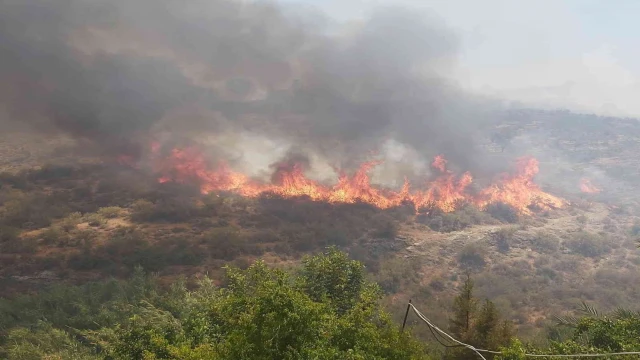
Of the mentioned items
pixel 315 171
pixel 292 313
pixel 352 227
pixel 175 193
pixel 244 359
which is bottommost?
pixel 244 359

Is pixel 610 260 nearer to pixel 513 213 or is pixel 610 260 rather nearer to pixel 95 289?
pixel 513 213

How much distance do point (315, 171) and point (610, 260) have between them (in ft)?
342

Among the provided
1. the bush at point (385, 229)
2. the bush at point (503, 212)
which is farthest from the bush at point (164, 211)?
the bush at point (503, 212)

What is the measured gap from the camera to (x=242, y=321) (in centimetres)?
A: 2289

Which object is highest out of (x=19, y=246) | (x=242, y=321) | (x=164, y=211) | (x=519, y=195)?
(x=519, y=195)

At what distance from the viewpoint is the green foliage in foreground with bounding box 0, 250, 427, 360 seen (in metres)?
20.8

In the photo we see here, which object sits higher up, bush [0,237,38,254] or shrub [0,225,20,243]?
shrub [0,225,20,243]

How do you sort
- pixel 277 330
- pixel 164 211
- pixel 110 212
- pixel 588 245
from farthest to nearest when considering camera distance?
pixel 588 245 → pixel 164 211 → pixel 110 212 → pixel 277 330

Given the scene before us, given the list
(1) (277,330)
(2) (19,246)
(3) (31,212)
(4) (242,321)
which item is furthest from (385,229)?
(3) (31,212)

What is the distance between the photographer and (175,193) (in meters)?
130

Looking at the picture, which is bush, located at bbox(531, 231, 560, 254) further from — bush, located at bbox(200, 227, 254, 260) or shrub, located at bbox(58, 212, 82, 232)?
shrub, located at bbox(58, 212, 82, 232)

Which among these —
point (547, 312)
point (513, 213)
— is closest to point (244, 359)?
point (547, 312)

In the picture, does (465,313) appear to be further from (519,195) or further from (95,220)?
(519,195)

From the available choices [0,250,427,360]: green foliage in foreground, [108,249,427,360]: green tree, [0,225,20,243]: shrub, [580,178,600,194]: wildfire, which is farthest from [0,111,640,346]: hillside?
[108,249,427,360]: green tree
